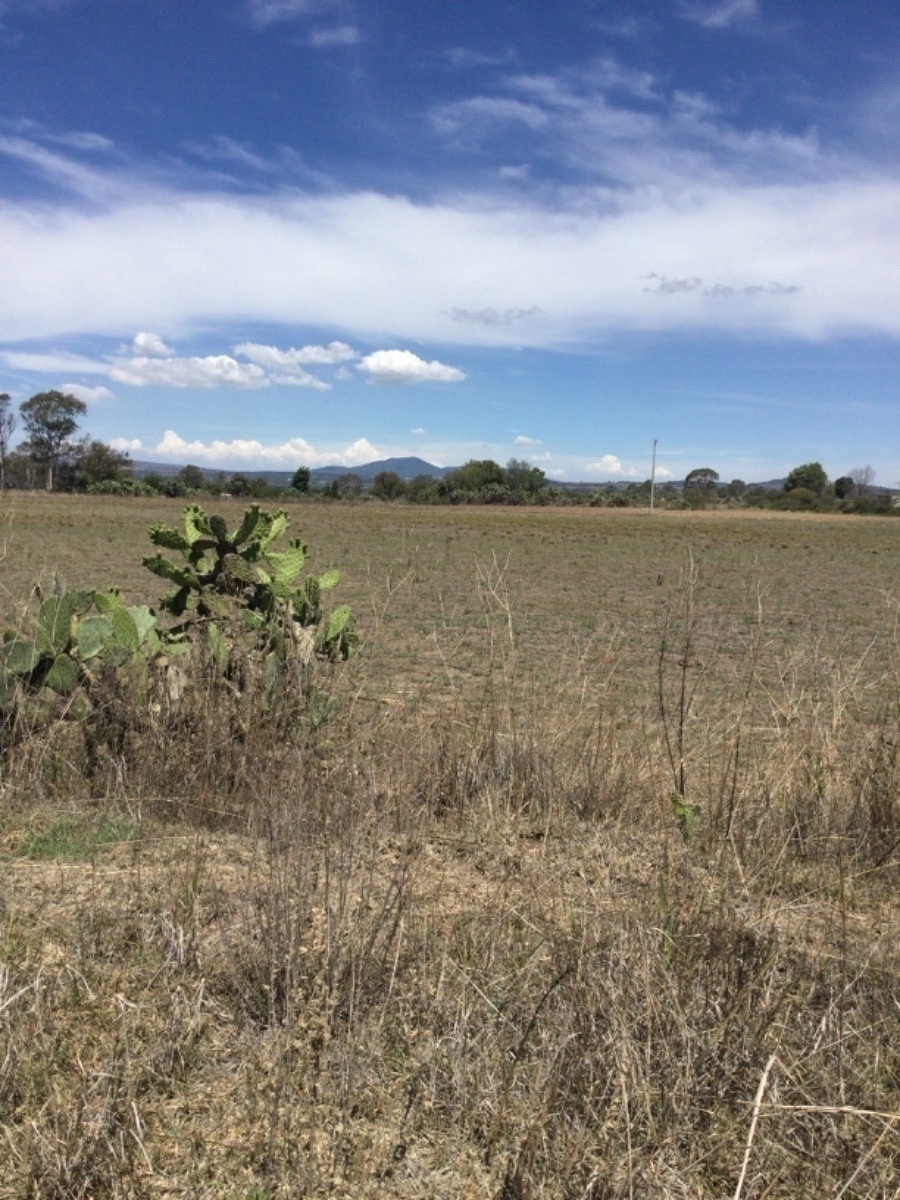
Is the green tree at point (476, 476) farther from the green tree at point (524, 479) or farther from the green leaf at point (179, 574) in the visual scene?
the green leaf at point (179, 574)

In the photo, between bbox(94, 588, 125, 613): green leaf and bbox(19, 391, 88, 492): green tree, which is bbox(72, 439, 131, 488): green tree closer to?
bbox(19, 391, 88, 492): green tree

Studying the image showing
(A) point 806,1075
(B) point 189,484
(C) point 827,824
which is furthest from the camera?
(B) point 189,484

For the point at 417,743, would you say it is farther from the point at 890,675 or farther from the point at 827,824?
the point at 890,675

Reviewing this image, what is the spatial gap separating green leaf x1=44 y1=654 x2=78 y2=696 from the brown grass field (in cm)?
23

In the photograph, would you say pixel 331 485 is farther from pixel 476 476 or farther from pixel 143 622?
pixel 143 622

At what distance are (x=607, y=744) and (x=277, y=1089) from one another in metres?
2.51

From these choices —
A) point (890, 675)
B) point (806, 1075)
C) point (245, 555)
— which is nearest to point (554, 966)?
point (806, 1075)

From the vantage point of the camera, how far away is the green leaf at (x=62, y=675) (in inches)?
167

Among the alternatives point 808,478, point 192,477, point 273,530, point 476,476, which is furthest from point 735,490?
point 273,530

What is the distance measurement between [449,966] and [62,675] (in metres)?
2.57

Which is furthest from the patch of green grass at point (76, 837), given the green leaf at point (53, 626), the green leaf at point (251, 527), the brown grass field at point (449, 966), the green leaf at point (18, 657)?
the green leaf at point (251, 527)

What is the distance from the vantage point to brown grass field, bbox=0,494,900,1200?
1.92 metres

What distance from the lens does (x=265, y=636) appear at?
468 centimetres

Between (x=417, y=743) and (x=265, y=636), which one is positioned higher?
(x=265, y=636)
